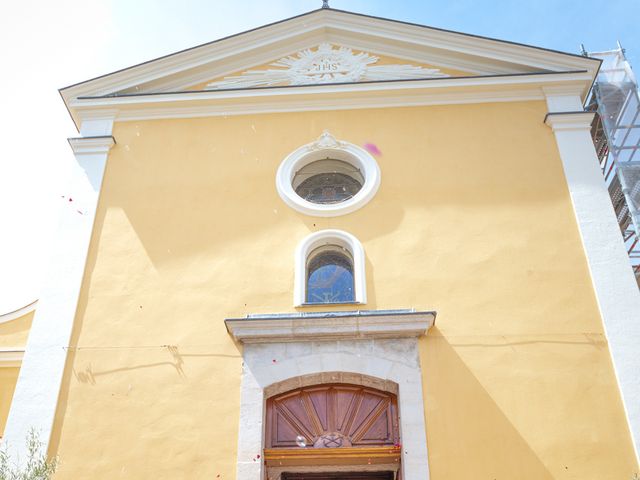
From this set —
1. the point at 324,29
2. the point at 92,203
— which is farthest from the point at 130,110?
the point at 324,29

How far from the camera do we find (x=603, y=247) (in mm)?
8148

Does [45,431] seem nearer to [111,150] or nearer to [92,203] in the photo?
[92,203]

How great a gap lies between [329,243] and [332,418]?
2257 millimetres

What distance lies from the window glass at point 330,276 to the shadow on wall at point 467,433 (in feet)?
4.80

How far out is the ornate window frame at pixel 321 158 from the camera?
343 inches

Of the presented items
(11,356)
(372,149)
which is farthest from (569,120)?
(11,356)

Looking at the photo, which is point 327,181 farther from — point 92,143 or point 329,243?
point 92,143

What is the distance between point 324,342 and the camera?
7.68 m

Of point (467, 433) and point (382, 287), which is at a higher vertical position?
point (382, 287)

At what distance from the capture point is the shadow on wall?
6.88m

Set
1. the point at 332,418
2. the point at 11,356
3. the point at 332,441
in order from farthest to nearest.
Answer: the point at 11,356, the point at 332,418, the point at 332,441

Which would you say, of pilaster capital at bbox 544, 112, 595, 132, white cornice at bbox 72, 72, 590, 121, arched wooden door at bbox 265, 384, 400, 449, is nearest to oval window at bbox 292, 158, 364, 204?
white cornice at bbox 72, 72, 590, 121

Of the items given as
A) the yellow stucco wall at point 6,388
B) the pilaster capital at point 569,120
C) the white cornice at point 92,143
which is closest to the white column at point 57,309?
the white cornice at point 92,143

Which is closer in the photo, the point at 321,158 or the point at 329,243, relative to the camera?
the point at 329,243
